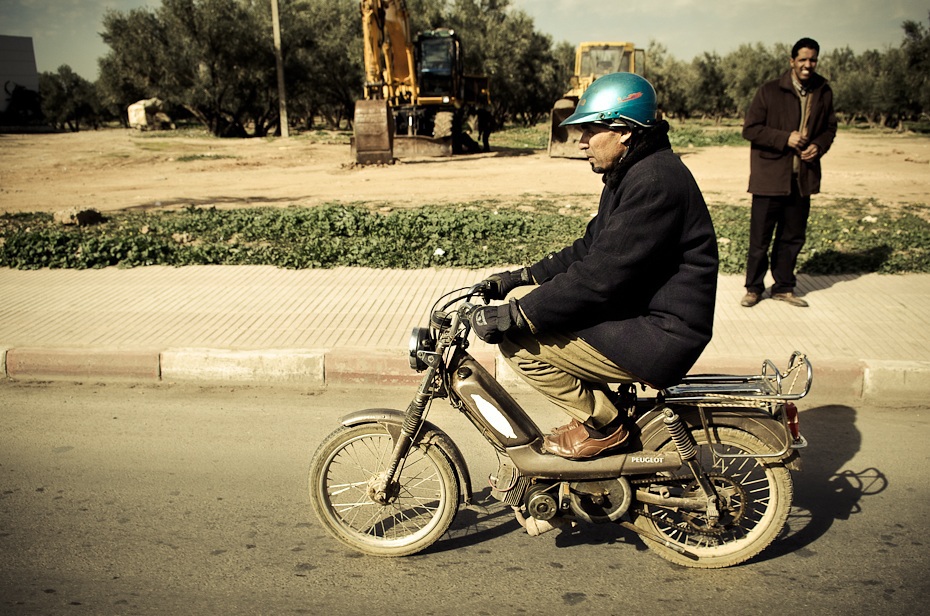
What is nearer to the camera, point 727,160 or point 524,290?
point 524,290

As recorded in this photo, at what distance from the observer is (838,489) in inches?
156

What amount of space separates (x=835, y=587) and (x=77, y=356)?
208 inches

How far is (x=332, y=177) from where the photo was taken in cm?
1911

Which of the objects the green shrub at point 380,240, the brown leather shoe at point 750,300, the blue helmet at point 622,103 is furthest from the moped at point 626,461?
the green shrub at point 380,240

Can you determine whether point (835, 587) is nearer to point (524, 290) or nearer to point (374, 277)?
point (524, 290)

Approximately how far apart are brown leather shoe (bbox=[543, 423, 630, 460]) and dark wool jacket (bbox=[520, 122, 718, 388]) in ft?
1.10

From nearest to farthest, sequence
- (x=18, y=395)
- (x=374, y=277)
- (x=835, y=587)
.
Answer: (x=835, y=587), (x=18, y=395), (x=374, y=277)

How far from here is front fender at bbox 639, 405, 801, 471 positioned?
310cm

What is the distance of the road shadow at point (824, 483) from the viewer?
139 inches

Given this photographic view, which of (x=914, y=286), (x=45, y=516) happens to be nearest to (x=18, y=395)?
(x=45, y=516)

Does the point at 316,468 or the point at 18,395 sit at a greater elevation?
the point at 316,468

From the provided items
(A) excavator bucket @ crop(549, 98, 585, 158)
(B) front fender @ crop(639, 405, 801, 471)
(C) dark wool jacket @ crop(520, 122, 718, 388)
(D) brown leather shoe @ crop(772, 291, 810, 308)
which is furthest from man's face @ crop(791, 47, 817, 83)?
(A) excavator bucket @ crop(549, 98, 585, 158)

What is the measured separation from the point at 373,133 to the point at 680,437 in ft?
63.6

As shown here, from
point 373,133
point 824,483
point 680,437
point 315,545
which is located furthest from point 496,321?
point 373,133
